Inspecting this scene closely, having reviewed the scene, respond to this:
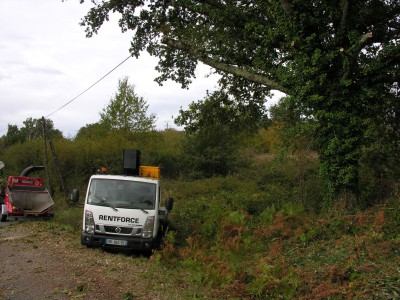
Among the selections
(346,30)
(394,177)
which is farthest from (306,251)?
A: (346,30)

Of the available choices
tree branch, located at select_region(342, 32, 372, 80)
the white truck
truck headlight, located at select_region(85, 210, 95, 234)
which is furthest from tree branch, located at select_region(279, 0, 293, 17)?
truck headlight, located at select_region(85, 210, 95, 234)

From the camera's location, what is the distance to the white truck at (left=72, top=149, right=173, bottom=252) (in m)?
10.5

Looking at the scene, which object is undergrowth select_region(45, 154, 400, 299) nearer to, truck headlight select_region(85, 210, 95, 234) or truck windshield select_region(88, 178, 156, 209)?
truck windshield select_region(88, 178, 156, 209)

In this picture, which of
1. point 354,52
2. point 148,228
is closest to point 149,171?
point 148,228

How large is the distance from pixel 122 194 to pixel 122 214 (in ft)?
2.39

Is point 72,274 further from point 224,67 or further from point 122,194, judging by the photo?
point 224,67

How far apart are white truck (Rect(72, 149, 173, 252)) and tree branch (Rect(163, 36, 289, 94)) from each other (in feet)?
16.0

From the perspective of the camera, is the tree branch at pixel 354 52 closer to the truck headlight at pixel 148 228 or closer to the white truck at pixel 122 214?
the white truck at pixel 122 214

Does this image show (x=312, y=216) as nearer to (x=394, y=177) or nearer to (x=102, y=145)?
(x=394, y=177)

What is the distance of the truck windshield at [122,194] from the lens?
1093 cm

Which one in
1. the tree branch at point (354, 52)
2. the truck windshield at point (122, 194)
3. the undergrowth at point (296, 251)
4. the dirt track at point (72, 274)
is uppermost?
the tree branch at point (354, 52)

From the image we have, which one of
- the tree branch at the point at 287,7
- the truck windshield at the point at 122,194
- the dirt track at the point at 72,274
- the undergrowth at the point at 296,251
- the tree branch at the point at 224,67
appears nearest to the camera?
the undergrowth at the point at 296,251

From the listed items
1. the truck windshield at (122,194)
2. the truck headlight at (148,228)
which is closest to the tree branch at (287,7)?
the truck windshield at (122,194)

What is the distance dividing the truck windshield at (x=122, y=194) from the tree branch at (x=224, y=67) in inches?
198
